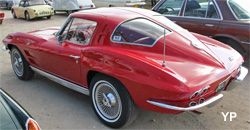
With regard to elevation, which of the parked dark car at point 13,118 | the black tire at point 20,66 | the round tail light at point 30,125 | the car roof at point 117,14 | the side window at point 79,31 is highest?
the car roof at point 117,14

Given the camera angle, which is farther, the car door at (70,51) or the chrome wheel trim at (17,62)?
the chrome wheel trim at (17,62)

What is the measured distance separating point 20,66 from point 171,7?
13.4 ft

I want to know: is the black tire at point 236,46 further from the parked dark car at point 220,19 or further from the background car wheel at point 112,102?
the background car wheel at point 112,102

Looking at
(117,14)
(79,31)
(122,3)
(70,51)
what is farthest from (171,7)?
(122,3)

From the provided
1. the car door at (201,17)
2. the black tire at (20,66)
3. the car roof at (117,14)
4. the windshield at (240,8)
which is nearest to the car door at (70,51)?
the car roof at (117,14)

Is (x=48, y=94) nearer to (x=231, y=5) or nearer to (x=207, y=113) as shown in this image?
(x=207, y=113)

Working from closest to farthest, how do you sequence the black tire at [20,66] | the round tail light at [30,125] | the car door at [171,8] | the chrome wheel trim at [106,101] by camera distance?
the round tail light at [30,125] < the chrome wheel trim at [106,101] < the black tire at [20,66] < the car door at [171,8]

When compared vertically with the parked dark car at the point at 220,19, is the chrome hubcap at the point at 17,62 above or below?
below

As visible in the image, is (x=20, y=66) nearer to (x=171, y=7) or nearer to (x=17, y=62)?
(x=17, y=62)

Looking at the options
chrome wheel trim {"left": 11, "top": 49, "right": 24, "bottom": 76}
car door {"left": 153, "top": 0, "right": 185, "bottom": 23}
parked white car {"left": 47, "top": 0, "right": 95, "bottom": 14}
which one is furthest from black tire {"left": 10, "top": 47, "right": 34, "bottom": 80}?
parked white car {"left": 47, "top": 0, "right": 95, "bottom": 14}

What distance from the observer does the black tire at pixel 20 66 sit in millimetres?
4492

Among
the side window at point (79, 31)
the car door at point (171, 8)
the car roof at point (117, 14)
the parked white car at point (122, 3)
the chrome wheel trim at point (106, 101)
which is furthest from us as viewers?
the parked white car at point (122, 3)

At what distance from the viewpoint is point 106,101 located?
10.0 ft

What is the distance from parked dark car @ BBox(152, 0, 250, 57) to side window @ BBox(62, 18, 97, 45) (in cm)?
299
